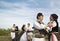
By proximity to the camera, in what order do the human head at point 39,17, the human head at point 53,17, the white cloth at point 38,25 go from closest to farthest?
the white cloth at point 38,25, the human head at point 39,17, the human head at point 53,17

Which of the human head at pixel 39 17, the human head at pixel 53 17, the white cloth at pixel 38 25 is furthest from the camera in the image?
the human head at pixel 53 17

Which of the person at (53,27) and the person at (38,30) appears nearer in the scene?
the person at (38,30)

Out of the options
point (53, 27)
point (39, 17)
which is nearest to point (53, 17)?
point (53, 27)

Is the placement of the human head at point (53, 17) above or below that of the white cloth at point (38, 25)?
above

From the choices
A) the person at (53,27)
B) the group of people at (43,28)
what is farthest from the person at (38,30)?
the person at (53,27)

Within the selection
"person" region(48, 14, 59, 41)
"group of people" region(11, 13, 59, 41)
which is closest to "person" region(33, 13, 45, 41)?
"group of people" region(11, 13, 59, 41)

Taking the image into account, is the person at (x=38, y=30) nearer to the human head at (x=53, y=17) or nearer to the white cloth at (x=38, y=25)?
the white cloth at (x=38, y=25)

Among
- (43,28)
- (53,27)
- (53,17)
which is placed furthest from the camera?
(53,17)

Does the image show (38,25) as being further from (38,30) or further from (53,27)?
(53,27)

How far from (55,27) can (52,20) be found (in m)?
0.28

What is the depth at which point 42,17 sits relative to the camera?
11164 mm

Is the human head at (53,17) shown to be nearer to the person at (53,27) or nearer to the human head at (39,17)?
the person at (53,27)

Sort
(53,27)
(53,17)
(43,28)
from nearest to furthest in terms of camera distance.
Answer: (43,28) → (53,27) → (53,17)

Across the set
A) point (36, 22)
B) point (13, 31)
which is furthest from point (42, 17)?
point (13, 31)
